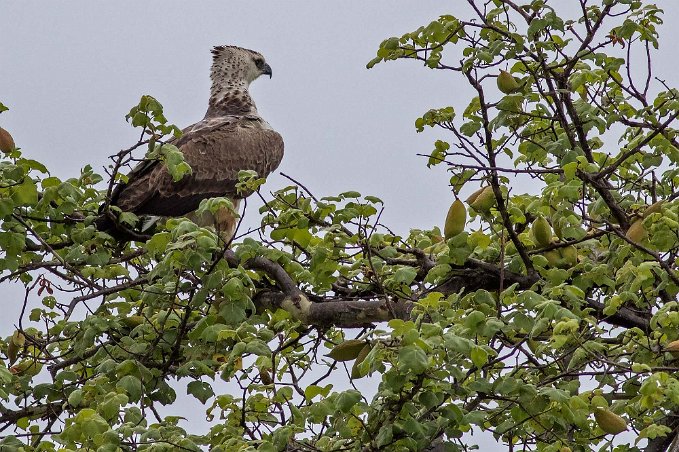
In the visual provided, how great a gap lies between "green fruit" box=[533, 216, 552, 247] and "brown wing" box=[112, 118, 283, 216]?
3658 mm

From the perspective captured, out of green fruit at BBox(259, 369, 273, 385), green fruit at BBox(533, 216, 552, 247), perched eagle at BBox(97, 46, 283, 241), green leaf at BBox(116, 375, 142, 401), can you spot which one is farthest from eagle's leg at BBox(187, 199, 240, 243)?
green fruit at BBox(533, 216, 552, 247)

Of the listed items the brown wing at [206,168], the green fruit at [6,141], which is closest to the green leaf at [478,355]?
the green fruit at [6,141]

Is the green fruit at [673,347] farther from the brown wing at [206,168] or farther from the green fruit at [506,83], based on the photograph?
the brown wing at [206,168]

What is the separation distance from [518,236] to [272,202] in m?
1.30

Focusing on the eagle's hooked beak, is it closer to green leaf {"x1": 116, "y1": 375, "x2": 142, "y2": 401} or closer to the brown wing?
the brown wing

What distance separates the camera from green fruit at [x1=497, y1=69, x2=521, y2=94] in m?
5.84

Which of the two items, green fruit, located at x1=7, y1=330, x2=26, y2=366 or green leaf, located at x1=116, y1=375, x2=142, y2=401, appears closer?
green leaf, located at x1=116, y1=375, x2=142, y2=401

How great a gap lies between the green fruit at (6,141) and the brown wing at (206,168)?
8.96ft

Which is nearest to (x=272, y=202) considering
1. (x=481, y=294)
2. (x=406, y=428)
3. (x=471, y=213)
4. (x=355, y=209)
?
(x=355, y=209)

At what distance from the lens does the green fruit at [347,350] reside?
4.86 m

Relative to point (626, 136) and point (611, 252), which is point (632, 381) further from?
point (626, 136)

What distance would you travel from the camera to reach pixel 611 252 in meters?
5.34

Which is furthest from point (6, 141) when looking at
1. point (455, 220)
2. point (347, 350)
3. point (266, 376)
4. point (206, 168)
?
point (206, 168)

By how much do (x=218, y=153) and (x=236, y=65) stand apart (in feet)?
5.84
